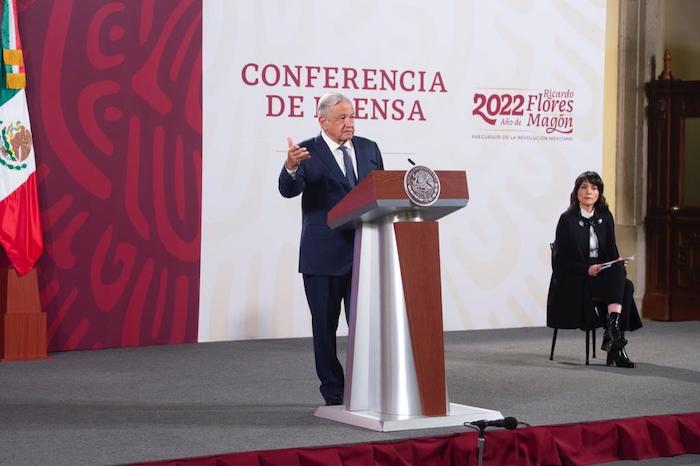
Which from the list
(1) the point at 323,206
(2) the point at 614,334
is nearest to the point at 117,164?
(1) the point at 323,206

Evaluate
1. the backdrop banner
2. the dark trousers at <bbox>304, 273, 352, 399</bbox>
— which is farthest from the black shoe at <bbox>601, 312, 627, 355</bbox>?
the dark trousers at <bbox>304, 273, 352, 399</bbox>

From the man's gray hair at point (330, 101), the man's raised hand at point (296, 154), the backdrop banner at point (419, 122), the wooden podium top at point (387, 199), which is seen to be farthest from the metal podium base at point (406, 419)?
the backdrop banner at point (419, 122)

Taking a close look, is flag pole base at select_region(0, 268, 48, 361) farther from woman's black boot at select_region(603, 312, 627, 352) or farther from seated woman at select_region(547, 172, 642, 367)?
woman's black boot at select_region(603, 312, 627, 352)

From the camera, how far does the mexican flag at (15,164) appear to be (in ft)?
23.5

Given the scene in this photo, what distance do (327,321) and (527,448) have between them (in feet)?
3.46

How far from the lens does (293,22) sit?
847cm

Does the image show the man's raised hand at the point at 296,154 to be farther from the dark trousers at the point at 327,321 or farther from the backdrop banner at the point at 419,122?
the backdrop banner at the point at 419,122

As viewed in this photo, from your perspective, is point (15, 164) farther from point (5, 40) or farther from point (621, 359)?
point (621, 359)

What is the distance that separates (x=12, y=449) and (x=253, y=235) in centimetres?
391

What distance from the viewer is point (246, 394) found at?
6.05 metres

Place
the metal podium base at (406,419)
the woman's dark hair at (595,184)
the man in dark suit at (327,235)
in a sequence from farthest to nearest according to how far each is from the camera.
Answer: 1. the woman's dark hair at (595,184)
2. the man in dark suit at (327,235)
3. the metal podium base at (406,419)

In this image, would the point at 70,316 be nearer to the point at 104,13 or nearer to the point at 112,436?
the point at 104,13

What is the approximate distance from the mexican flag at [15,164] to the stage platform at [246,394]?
2.37ft

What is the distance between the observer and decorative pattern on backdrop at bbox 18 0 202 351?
7.63 m
